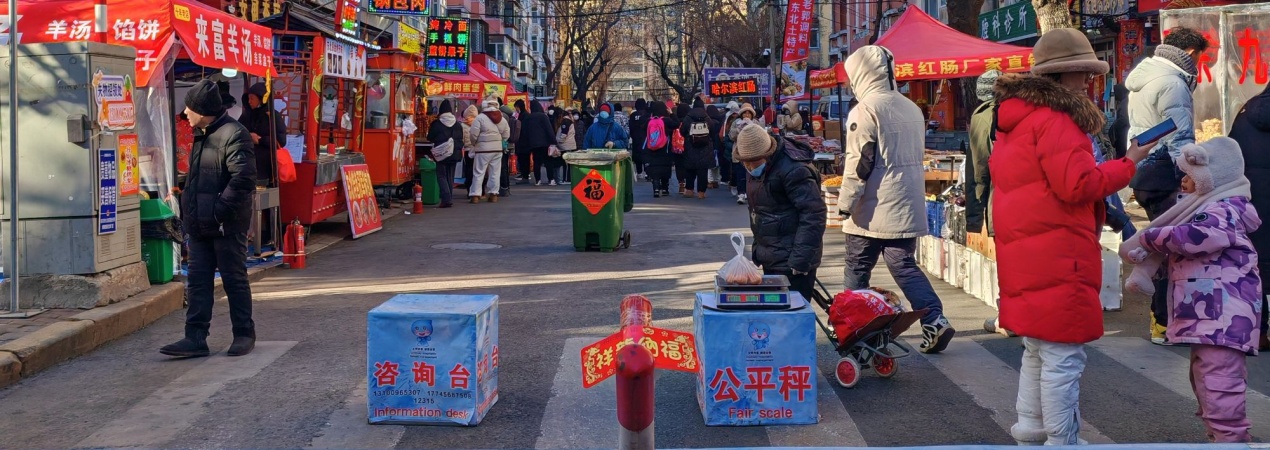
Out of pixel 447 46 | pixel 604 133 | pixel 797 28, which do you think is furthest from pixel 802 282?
pixel 797 28

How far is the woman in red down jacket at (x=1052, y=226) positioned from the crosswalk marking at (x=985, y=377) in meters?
0.68

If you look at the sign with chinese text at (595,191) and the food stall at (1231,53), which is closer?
the food stall at (1231,53)

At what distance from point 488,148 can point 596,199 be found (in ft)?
25.4

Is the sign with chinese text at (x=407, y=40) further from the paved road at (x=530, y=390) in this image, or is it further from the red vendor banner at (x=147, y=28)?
the paved road at (x=530, y=390)

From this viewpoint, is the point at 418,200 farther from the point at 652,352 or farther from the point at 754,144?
the point at 652,352

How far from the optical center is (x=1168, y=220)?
511cm

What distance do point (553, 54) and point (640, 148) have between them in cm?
9001

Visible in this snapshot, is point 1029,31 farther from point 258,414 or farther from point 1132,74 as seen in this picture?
point 258,414

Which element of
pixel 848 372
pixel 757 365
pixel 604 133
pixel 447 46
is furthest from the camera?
pixel 447 46

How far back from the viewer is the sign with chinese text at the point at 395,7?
65.8ft

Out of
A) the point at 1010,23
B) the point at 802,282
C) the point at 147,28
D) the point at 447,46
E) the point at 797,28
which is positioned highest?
the point at 1010,23

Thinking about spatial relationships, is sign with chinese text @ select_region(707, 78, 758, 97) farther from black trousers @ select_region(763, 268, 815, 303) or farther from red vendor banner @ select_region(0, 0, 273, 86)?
black trousers @ select_region(763, 268, 815, 303)

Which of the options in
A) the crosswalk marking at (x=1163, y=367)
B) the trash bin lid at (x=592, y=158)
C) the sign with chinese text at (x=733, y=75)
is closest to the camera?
the crosswalk marking at (x=1163, y=367)

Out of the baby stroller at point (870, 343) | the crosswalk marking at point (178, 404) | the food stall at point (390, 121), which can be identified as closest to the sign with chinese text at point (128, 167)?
the crosswalk marking at point (178, 404)
